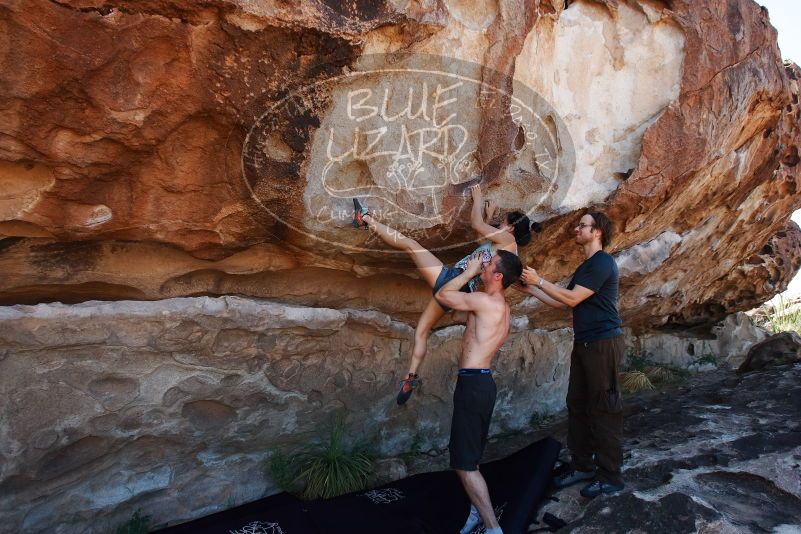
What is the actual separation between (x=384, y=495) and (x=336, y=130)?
2283 mm

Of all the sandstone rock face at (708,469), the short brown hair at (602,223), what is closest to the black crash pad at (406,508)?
the sandstone rock face at (708,469)

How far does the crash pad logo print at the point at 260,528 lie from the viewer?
10.7ft

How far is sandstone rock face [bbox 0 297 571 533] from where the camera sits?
305 centimetres

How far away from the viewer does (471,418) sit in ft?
10.6

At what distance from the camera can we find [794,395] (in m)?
4.95

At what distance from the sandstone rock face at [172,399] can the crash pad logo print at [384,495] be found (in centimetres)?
51

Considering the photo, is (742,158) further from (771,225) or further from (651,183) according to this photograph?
(771,225)

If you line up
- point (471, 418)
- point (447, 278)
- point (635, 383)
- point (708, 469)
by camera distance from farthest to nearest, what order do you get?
point (635, 383) → point (708, 469) → point (447, 278) → point (471, 418)

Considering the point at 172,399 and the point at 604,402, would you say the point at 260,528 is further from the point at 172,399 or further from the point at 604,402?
the point at 604,402

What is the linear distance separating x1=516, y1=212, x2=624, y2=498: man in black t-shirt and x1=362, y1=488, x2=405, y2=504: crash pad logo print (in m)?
1.15

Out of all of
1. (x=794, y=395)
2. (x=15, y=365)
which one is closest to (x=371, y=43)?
(x=15, y=365)

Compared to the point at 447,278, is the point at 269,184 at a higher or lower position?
higher

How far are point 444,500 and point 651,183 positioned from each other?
257 cm

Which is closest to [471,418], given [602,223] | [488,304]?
[488,304]
